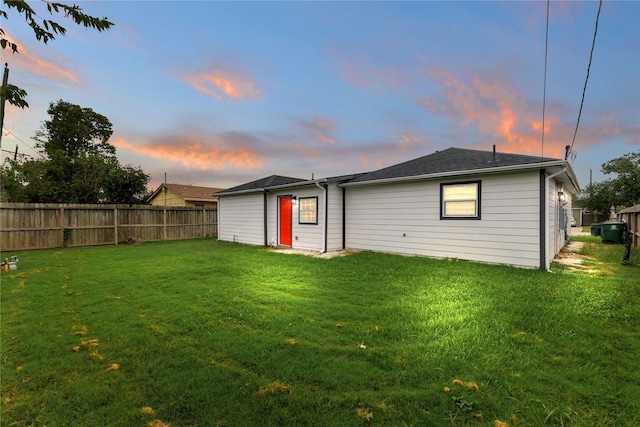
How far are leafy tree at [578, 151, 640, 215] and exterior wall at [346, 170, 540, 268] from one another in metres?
25.5

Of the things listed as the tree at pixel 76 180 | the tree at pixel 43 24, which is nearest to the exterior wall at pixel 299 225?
the tree at pixel 43 24

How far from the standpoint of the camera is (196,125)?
46.3 ft

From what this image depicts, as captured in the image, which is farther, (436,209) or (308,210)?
(308,210)

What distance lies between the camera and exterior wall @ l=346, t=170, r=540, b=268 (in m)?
7.18

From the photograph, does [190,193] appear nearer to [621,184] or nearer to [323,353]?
[323,353]

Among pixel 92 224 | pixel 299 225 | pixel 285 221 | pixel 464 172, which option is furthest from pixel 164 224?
pixel 464 172

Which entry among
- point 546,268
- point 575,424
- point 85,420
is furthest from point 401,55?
point 85,420

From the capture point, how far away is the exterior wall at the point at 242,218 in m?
13.6

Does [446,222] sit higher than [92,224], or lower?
higher

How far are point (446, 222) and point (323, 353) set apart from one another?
6705mm

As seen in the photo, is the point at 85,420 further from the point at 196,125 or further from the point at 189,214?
the point at 189,214

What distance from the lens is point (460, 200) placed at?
8289mm

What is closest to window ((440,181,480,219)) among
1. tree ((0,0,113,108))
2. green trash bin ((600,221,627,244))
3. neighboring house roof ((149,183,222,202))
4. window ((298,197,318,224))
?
window ((298,197,318,224))

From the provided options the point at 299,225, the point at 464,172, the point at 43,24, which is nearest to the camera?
the point at 43,24
